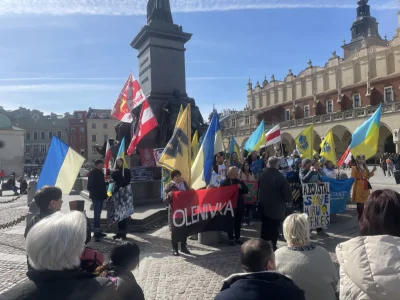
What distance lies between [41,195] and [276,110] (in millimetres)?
58658

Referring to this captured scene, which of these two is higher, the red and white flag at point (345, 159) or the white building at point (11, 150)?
the white building at point (11, 150)

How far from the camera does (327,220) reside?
7.87 meters

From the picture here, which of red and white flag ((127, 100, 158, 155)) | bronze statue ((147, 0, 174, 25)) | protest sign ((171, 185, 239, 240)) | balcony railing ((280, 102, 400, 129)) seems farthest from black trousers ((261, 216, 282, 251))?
balcony railing ((280, 102, 400, 129))

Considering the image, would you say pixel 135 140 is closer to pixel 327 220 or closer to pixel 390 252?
pixel 327 220

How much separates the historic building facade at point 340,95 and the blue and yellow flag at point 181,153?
34.4 metres

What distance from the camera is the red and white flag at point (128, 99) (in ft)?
33.2

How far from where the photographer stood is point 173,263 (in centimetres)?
587

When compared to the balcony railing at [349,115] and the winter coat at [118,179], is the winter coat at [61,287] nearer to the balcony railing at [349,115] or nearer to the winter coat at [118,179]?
the winter coat at [118,179]

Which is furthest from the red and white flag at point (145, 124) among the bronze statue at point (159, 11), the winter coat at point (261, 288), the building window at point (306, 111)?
the building window at point (306, 111)

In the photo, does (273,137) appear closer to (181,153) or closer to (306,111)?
(181,153)

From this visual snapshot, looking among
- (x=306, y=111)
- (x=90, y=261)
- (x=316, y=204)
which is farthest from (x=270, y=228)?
(x=306, y=111)

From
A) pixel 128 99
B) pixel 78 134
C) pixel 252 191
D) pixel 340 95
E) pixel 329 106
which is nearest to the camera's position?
pixel 252 191

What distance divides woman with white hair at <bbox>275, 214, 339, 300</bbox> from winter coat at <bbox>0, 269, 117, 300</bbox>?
5.14 ft

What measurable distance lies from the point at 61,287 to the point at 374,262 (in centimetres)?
169
